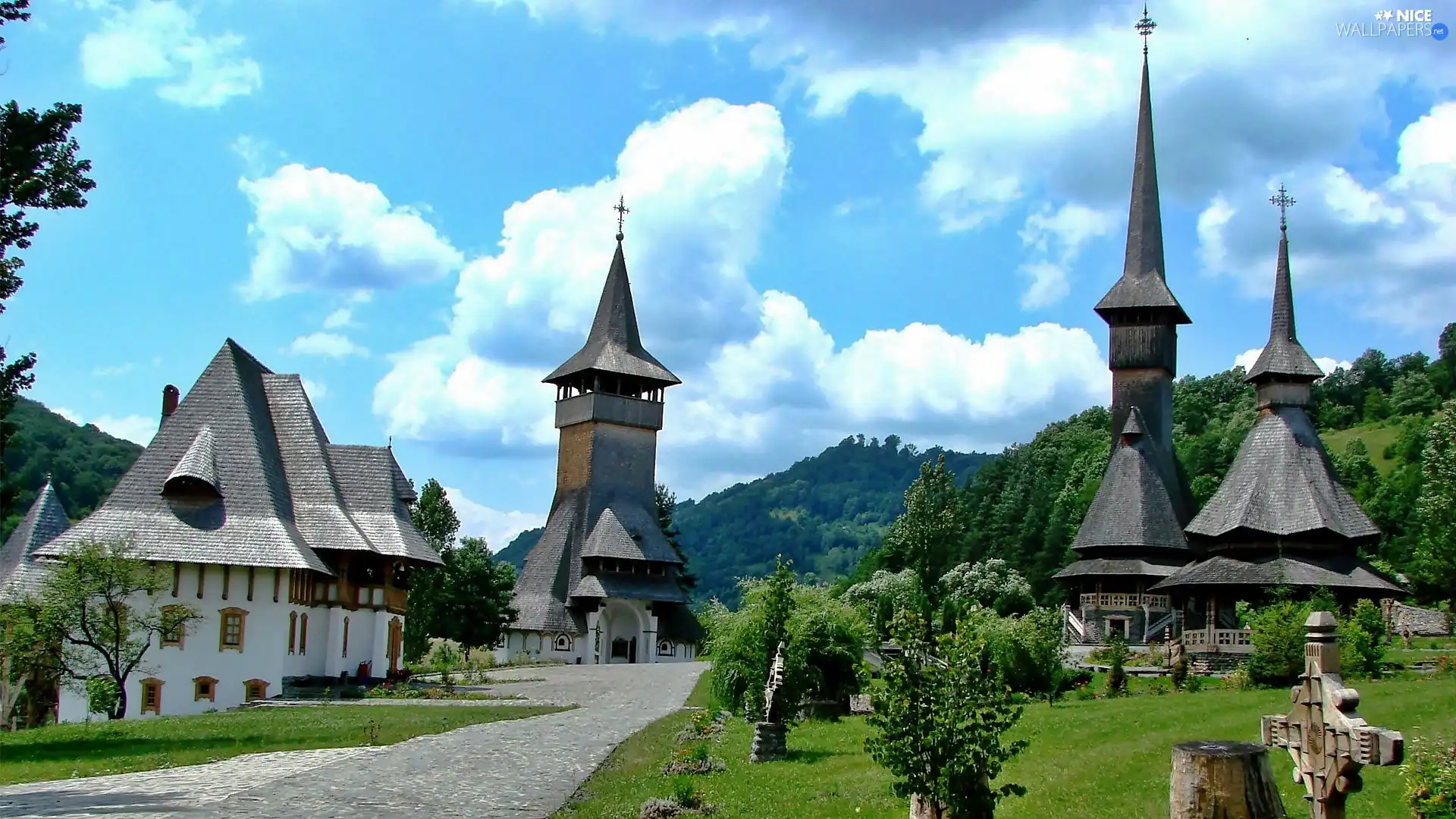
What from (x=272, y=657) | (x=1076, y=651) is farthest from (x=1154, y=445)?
(x=272, y=657)

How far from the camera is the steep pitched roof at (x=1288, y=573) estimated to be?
39.4 metres

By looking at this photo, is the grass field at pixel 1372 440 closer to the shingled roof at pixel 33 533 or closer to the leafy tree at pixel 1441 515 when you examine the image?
the leafy tree at pixel 1441 515

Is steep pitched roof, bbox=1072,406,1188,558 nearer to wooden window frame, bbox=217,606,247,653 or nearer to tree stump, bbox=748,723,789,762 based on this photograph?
wooden window frame, bbox=217,606,247,653

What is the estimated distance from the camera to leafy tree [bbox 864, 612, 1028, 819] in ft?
40.2

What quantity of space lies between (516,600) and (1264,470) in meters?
33.7

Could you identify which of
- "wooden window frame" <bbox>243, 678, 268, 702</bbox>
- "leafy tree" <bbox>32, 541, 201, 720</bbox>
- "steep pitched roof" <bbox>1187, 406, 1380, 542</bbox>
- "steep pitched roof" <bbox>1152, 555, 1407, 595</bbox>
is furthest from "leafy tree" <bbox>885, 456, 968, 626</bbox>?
"leafy tree" <bbox>32, 541, 201, 720</bbox>

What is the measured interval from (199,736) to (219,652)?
44.7 feet

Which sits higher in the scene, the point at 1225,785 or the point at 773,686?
the point at 1225,785

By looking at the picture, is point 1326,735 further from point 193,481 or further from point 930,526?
point 930,526

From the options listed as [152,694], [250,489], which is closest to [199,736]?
[152,694]

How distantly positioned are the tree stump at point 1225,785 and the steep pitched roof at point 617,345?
199 feet

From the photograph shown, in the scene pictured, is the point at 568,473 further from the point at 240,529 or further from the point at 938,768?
the point at 938,768

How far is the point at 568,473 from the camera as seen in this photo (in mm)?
68625

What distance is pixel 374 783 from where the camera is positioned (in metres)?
18.1
